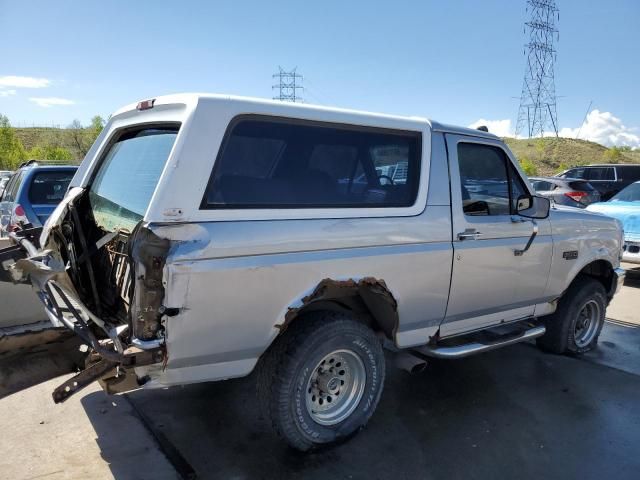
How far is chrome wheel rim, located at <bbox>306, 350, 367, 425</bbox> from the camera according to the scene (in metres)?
3.34

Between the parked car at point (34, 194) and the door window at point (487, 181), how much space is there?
6376mm

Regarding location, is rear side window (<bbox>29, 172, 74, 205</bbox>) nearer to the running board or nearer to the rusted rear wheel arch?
the rusted rear wheel arch

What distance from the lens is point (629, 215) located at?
864 cm

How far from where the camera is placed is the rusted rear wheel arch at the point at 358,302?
10.1 ft

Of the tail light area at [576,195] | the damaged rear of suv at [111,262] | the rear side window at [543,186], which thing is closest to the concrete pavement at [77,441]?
the damaged rear of suv at [111,262]

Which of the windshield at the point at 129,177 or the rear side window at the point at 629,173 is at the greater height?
the rear side window at the point at 629,173

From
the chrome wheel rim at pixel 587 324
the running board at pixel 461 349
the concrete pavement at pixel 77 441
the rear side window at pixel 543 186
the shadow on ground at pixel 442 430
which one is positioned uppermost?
the rear side window at pixel 543 186

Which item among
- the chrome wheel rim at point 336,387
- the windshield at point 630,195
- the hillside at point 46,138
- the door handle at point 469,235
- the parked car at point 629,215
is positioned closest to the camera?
the chrome wheel rim at point 336,387

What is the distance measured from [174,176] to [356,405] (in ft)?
6.42

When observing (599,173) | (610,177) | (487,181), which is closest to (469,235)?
(487,181)

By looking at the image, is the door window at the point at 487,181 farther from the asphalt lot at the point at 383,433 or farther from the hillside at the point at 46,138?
the hillside at the point at 46,138

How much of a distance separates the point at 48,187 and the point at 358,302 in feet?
21.1

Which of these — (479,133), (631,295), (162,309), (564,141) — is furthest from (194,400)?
(564,141)

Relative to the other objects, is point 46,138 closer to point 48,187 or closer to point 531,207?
point 48,187
